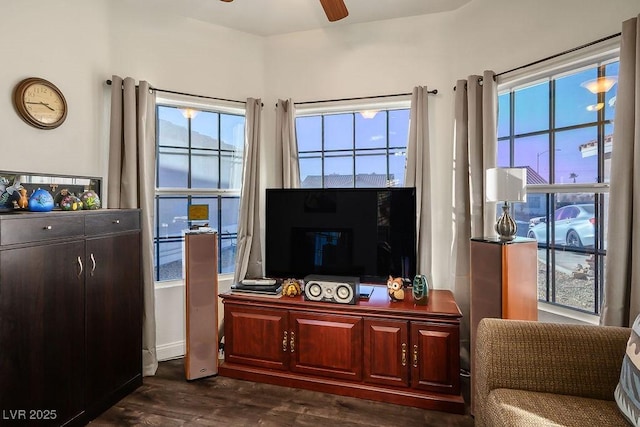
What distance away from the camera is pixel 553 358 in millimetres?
1554

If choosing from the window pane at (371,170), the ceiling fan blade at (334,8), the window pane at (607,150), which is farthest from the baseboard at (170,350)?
the window pane at (607,150)

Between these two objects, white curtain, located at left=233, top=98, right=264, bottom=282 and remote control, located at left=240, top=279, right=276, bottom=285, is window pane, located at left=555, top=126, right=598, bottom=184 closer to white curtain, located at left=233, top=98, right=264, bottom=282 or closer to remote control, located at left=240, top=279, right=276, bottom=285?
remote control, located at left=240, top=279, right=276, bottom=285

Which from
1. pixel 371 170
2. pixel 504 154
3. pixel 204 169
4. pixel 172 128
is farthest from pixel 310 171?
pixel 504 154

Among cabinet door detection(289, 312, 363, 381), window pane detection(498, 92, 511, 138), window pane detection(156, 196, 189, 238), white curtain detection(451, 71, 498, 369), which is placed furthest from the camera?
window pane detection(156, 196, 189, 238)

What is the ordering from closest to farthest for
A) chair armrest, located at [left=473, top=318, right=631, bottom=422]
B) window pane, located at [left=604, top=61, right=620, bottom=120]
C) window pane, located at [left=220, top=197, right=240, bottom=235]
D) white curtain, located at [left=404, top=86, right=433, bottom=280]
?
chair armrest, located at [left=473, top=318, right=631, bottom=422] → window pane, located at [left=604, top=61, right=620, bottom=120] → white curtain, located at [left=404, top=86, right=433, bottom=280] → window pane, located at [left=220, top=197, right=240, bottom=235]

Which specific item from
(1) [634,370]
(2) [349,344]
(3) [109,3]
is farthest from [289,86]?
(1) [634,370]

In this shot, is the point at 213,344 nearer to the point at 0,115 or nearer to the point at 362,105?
the point at 0,115

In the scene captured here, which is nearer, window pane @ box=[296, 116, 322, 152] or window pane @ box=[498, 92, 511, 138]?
window pane @ box=[498, 92, 511, 138]

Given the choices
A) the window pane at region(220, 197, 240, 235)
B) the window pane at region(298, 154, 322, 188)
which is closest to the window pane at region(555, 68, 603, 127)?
the window pane at region(298, 154, 322, 188)

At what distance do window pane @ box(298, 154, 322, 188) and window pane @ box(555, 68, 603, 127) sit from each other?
6.29 ft

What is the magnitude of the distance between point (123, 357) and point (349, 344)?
5.13 feet

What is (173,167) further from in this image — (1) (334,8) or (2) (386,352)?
(2) (386,352)

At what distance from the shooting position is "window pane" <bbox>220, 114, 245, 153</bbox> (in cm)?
329

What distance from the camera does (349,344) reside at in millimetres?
2387
